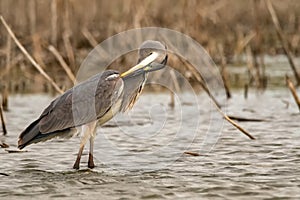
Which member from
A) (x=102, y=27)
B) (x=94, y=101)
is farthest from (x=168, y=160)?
(x=102, y=27)

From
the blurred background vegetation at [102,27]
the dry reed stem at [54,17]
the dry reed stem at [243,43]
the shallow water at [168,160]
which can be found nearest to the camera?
the shallow water at [168,160]

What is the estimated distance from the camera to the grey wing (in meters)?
5.80

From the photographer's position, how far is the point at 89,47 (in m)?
14.6

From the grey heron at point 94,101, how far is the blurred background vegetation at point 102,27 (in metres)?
3.37

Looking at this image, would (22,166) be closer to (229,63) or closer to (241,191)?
(241,191)

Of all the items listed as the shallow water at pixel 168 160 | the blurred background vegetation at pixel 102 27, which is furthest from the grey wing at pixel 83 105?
the blurred background vegetation at pixel 102 27

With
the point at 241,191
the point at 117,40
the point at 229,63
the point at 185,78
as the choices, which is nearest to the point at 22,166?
the point at 241,191

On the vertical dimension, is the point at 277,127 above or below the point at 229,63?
below

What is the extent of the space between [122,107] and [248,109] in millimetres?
3482

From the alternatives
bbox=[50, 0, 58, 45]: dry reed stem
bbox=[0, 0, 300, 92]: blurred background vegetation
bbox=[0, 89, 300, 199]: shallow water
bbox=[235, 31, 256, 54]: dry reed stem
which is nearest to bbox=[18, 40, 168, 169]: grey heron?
bbox=[0, 89, 300, 199]: shallow water

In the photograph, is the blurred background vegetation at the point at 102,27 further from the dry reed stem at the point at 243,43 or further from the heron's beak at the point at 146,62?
the heron's beak at the point at 146,62

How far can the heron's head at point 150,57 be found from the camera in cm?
586

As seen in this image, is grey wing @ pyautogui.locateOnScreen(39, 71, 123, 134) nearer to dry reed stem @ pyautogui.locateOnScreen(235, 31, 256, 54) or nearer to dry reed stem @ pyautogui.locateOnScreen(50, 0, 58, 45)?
dry reed stem @ pyautogui.locateOnScreen(50, 0, 58, 45)

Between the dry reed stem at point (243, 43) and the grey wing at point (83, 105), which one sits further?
the dry reed stem at point (243, 43)
